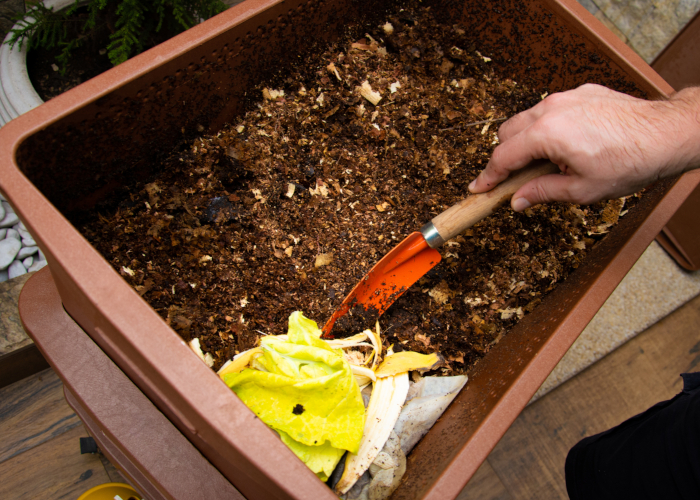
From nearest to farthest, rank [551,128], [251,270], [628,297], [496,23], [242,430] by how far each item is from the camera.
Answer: [242,430] < [551,128] < [251,270] < [496,23] < [628,297]

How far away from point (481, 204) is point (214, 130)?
23.9 inches

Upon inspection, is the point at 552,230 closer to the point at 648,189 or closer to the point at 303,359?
the point at 648,189

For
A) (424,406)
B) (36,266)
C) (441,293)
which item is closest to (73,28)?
(36,266)

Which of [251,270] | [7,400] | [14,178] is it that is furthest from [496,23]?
[7,400]

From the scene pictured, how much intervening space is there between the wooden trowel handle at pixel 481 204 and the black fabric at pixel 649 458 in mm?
498

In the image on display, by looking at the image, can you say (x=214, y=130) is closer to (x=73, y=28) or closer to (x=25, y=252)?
(x=73, y=28)

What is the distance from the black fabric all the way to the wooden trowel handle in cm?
50

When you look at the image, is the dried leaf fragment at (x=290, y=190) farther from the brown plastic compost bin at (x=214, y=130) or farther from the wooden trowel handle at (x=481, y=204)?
the wooden trowel handle at (x=481, y=204)

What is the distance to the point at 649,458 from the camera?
2.52 feet

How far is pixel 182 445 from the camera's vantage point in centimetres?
69

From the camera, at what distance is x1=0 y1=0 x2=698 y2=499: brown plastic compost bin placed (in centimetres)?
52

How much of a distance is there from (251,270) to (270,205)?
16 cm

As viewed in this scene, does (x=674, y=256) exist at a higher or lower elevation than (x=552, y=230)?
higher

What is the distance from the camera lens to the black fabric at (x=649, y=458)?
2.31ft
